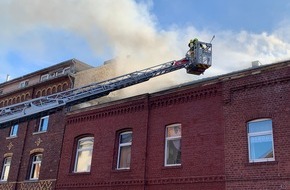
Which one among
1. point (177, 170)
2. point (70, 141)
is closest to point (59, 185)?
point (70, 141)

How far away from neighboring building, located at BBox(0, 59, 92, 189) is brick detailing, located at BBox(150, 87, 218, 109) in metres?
7.29

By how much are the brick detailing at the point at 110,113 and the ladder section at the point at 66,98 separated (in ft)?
7.17

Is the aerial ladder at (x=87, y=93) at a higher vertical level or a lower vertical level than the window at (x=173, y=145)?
higher

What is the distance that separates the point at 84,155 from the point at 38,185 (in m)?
3.88

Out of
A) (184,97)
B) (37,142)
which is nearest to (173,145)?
(184,97)

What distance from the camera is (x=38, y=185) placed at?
21078 mm

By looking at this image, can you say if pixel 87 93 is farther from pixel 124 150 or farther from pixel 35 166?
pixel 35 166

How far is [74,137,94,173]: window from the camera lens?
762 inches

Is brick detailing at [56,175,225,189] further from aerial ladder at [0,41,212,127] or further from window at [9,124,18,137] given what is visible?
window at [9,124,18,137]

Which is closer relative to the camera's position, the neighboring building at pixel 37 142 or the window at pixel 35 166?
the neighboring building at pixel 37 142

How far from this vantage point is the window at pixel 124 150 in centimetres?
1762

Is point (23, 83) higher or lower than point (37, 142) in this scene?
higher

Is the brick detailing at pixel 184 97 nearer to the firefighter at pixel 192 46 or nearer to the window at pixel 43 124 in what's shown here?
the firefighter at pixel 192 46

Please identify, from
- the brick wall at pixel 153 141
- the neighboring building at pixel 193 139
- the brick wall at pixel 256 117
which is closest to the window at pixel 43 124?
the brick wall at pixel 153 141
